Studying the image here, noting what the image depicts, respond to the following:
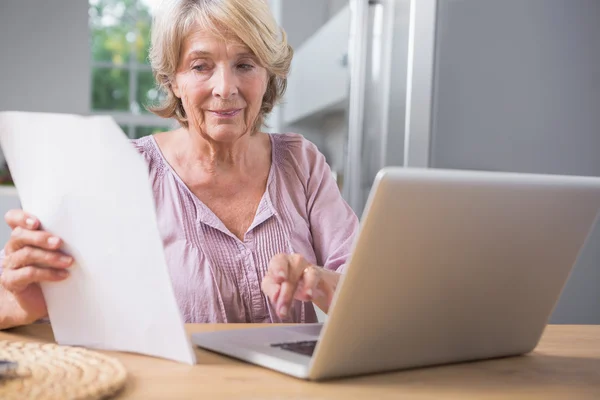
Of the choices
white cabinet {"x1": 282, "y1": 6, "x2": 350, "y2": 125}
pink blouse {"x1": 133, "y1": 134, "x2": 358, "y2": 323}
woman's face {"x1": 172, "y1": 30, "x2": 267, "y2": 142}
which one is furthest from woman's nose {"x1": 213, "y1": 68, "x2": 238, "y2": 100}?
white cabinet {"x1": 282, "y1": 6, "x2": 350, "y2": 125}

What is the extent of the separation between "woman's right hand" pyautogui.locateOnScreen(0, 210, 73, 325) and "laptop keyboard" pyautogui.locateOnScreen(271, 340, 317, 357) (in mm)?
257

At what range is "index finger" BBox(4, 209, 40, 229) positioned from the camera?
899 mm

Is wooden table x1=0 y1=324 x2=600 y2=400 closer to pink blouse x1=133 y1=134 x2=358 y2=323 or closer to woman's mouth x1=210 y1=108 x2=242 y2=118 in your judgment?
pink blouse x1=133 y1=134 x2=358 y2=323

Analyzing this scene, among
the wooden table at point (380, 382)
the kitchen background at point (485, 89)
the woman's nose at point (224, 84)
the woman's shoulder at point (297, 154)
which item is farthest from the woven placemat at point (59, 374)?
the kitchen background at point (485, 89)

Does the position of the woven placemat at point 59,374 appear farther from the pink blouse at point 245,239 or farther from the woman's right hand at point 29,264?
the pink blouse at point 245,239

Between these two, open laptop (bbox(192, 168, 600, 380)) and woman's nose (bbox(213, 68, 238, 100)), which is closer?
open laptop (bbox(192, 168, 600, 380))

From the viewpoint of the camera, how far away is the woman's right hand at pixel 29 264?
88cm

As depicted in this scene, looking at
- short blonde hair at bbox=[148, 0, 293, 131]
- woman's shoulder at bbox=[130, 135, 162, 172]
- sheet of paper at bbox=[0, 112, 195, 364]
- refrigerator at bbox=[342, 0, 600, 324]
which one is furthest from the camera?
refrigerator at bbox=[342, 0, 600, 324]

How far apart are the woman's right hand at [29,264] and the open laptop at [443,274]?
19cm

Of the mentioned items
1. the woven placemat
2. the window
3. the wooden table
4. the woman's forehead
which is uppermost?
the window

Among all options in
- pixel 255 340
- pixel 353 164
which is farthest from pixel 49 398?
pixel 353 164

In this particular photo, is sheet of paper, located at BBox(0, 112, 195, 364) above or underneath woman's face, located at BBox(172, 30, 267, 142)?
underneath

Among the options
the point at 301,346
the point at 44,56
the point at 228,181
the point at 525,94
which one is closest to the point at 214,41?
the point at 228,181

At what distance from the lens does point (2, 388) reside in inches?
26.1
